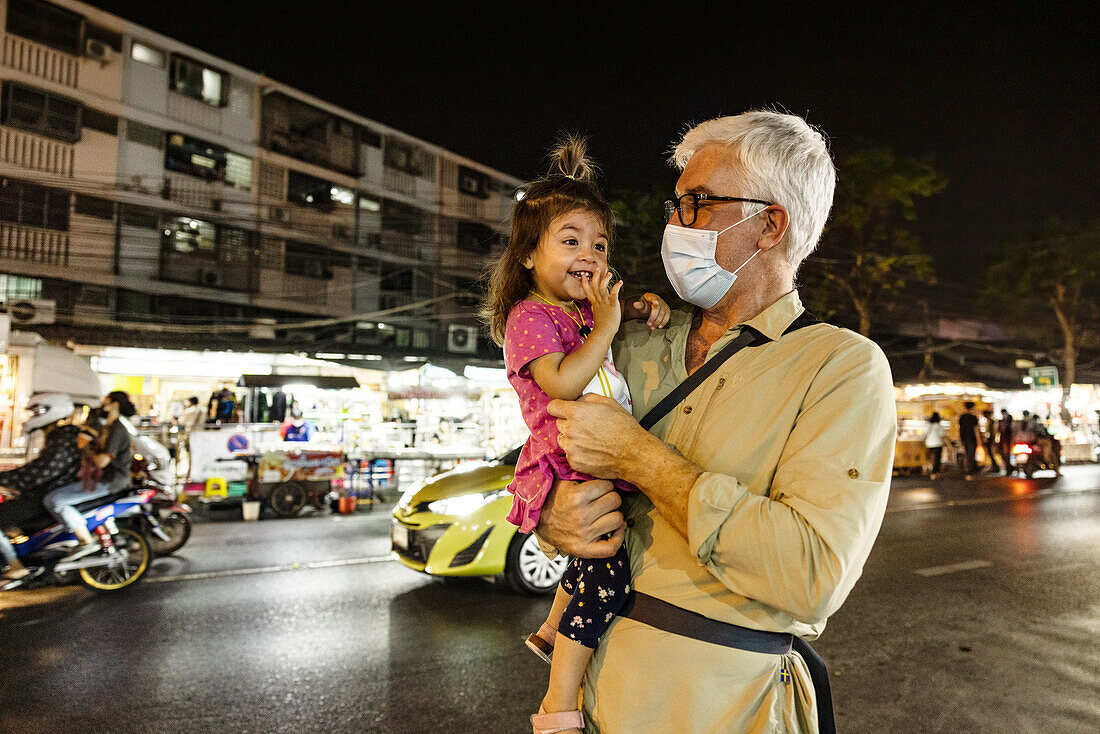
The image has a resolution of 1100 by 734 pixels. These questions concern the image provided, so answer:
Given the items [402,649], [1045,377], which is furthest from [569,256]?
[1045,377]

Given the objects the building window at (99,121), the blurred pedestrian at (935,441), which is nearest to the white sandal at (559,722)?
Result: the blurred pedestrian at (935,441)

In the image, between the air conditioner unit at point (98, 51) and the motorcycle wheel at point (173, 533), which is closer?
the motorcycle wheel at point (173, 533)

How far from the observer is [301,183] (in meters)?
27.5

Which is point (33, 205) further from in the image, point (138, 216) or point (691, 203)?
point (691, 203)

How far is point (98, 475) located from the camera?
22.8 feet

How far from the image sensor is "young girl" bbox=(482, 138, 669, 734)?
5.66 ft

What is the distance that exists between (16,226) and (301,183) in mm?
10008

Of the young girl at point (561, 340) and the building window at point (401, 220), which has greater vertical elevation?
the building window at point (401, 220)

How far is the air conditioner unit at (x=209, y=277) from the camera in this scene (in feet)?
78.4

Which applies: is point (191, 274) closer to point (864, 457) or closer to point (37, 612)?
point (37, 612)

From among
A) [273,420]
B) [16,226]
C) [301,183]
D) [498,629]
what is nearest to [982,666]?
[498,629]

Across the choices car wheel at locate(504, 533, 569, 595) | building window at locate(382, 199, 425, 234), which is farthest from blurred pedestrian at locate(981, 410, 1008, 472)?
building window at locate(382, 199, 425, 234)

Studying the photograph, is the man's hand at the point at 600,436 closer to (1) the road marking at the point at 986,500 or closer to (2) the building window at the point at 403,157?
(1) the road marking at the point at 986,500

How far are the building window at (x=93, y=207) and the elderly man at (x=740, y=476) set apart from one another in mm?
24604
